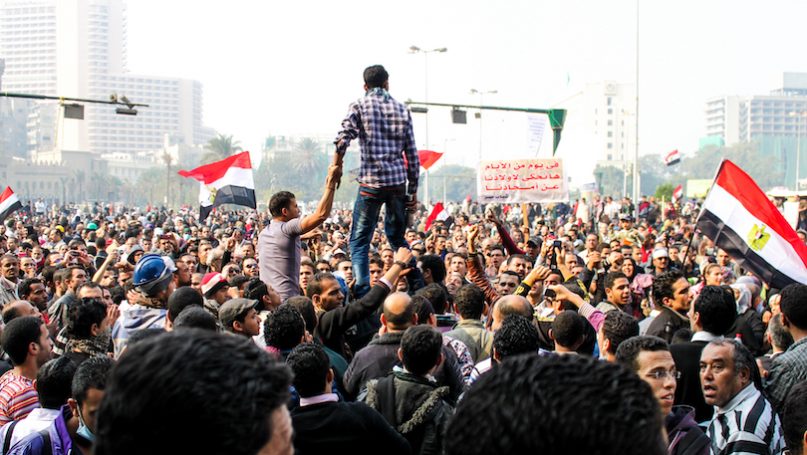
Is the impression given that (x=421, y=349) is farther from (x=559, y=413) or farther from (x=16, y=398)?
(x=559, y=413)

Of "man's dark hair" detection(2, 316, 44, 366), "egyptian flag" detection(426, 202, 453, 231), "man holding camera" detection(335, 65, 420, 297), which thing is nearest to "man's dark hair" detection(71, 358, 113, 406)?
"man's dark hair" detection(2, 316, 44, 366)

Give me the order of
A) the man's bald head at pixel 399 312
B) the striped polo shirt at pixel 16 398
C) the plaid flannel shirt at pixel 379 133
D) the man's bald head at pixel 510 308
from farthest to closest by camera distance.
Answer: the plaid flannel shirt at pixel 379 133, the man's bald head at pixel 510 308, the man's bald head at pixel 399 312, the striped polo shirt at pixel 16 398

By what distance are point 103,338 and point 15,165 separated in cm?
15558

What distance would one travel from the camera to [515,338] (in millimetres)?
4883

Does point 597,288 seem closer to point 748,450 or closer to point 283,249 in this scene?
point 283,249

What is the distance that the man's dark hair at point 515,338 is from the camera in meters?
4.88

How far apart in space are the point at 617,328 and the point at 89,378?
2.77 metres

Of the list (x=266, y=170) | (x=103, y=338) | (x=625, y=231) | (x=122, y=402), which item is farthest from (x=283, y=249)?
(x=266, y=170)

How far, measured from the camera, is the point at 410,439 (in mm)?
4578

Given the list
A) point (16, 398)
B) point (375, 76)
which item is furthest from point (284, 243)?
point (16, 398)

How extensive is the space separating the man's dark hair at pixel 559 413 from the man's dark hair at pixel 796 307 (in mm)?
4485

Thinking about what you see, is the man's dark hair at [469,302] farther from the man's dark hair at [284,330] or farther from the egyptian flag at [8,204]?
the egyptian flag at [8,204]

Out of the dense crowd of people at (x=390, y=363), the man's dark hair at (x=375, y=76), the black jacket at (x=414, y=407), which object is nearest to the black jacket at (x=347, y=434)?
the dense crowd of people at (x=390, y=363)

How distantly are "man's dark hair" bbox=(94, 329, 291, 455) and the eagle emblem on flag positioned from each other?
281 inches
